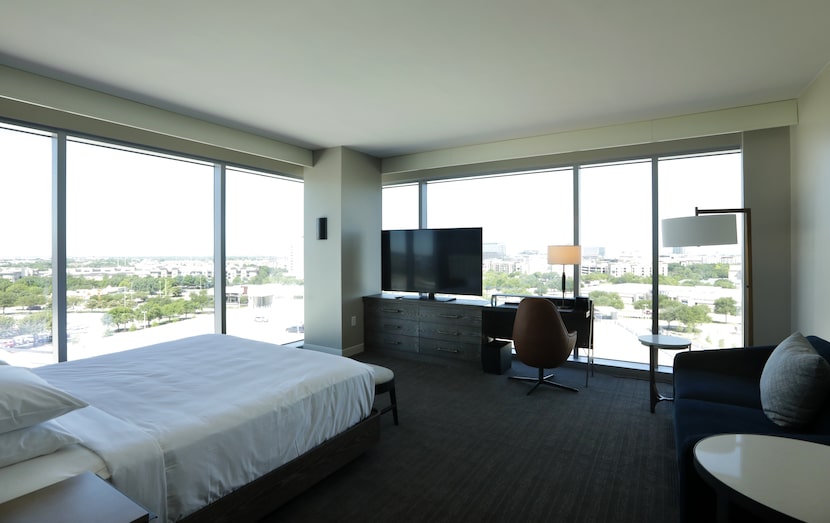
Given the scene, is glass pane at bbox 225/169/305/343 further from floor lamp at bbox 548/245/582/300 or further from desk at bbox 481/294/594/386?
floor lamp at bbox 548/245/582/300

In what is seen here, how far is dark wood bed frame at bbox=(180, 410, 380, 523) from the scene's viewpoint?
176 cm

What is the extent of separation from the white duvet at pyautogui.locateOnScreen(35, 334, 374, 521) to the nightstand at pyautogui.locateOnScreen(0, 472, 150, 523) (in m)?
0.22

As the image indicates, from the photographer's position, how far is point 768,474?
1.41 metres

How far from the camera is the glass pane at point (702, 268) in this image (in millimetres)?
4125

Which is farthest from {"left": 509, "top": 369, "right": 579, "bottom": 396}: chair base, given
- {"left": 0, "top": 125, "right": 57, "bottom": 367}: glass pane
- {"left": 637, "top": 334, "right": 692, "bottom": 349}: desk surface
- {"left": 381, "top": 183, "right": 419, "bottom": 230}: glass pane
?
{"left": 0, "top": 125, "right": 57, "bottom": 367}: glass pane

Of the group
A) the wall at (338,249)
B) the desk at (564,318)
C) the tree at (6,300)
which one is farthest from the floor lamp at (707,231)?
the tree at (6,300)

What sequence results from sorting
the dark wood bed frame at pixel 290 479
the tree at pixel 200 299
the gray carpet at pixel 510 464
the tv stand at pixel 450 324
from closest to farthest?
the dark wood bed frame at pixel 290 479, the gray carpet at pixel 510 464, the tv stand at pixel 450 324, the tree at pixel 200 299

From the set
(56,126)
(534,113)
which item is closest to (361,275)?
(534,113)

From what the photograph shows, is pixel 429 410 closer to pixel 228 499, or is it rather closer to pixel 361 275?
pixel 228 499

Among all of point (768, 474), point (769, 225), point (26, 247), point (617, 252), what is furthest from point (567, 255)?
point (26, 247)

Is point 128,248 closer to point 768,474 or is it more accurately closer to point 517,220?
point 517,220

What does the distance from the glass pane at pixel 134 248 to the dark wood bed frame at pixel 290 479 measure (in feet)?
9.18

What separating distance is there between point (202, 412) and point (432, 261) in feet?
11.8

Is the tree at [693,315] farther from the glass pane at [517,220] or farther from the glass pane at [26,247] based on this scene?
the glass pane at [26,247]
